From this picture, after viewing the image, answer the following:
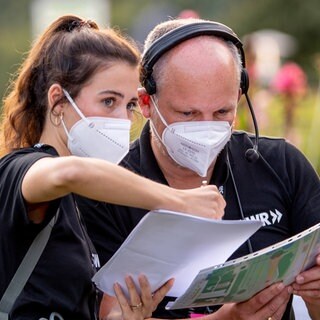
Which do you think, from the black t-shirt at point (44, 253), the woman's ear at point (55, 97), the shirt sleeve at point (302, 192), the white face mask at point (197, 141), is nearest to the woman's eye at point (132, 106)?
the white face mask at point (197, 141)

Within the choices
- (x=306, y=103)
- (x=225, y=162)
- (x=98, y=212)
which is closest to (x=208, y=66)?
(x=225, y=162)

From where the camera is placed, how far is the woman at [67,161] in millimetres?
3451

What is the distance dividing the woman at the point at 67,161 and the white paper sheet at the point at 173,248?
0.05 meters

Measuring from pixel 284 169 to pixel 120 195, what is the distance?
3.90ft

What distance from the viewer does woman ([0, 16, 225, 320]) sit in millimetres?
3451

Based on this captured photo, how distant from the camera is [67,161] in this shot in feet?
11.2

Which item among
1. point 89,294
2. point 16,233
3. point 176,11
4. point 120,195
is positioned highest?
point 120,195

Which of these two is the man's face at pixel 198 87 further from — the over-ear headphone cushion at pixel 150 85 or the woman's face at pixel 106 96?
the woman's face at pixel 106 96

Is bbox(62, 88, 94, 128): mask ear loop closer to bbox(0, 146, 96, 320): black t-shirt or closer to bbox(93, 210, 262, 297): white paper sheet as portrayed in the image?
bbox(0, 146, 96, 320): black t-shirt

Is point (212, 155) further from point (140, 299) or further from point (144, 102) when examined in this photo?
point (140, 299)

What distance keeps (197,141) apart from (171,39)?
1.36ft

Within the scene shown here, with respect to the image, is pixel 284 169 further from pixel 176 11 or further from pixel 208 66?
pixel 176 11

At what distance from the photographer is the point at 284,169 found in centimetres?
446

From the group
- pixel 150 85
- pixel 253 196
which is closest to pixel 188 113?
pixel 150 85
